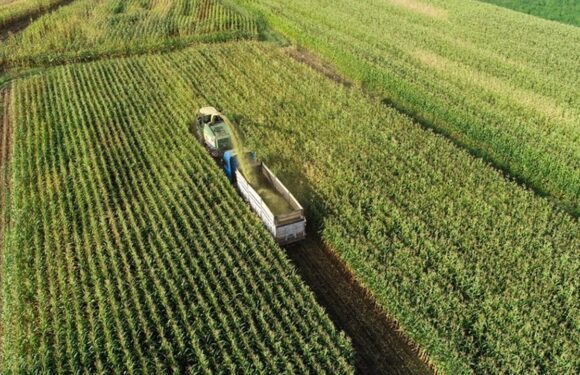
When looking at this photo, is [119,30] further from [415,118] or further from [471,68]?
[471,68]

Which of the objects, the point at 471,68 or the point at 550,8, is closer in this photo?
the point at 471,68

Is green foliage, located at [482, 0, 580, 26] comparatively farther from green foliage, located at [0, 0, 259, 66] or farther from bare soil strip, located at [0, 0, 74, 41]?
bare soil strip, located at [0, 0, 74, 41]

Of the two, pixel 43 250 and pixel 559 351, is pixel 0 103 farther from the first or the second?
pixel 559 351

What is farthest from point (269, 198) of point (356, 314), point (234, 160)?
point (356, 314)

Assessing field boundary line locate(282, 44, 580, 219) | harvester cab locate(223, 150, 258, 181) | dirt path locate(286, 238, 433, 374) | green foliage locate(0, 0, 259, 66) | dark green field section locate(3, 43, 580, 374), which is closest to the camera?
dark green field section locate(3, 43, 580, 374)

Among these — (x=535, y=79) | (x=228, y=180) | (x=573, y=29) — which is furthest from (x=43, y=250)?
(x=573, y=29)

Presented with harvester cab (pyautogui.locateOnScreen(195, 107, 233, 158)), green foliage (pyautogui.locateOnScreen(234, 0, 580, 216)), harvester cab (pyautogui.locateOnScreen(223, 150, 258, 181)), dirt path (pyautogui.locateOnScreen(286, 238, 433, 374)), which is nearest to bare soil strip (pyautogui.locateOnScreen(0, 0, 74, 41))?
green foliage (pyautogui.locateOnScreen(234, 0, 580, 216))
